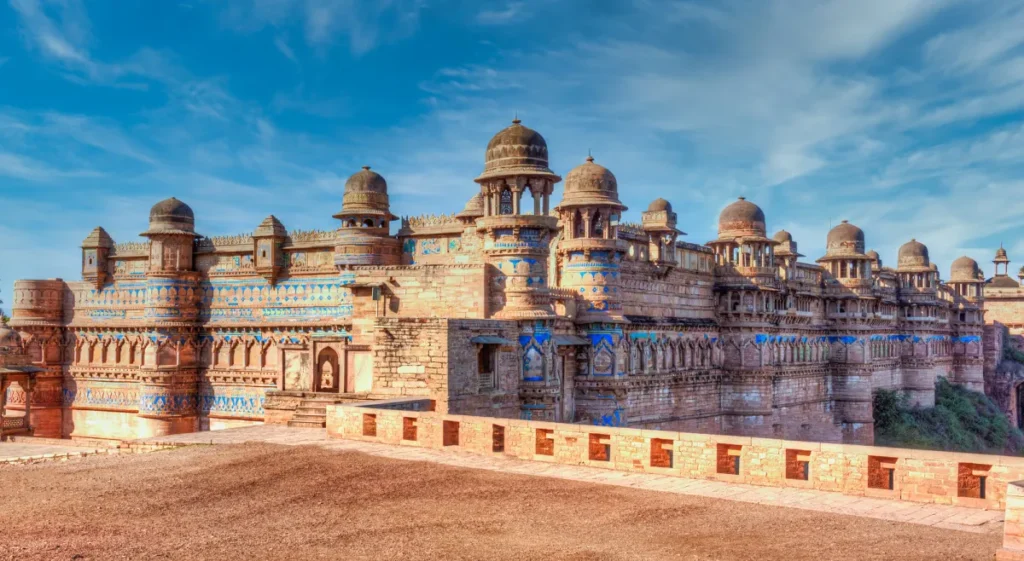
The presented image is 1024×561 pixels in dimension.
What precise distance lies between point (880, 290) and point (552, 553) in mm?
39514

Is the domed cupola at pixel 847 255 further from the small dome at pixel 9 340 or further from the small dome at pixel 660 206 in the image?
the small dome at pixel 9 340

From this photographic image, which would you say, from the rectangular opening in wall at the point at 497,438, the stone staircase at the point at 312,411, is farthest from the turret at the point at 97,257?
the rectangular opening in wall at the point at 497,438

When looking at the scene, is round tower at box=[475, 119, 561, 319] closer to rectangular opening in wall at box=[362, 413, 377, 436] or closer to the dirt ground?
rectangular opening in wall at box=[362, 413, 377, 436]

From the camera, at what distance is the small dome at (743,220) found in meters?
32.7

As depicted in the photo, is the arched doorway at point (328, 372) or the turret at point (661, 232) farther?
the turret at point (661, 232)

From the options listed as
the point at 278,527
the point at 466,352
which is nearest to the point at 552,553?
the point at 278,527

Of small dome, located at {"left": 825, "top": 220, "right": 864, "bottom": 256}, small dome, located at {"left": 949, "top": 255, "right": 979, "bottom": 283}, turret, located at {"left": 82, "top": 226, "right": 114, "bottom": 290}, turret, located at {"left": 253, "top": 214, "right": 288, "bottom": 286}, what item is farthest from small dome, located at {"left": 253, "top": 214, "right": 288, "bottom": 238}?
→ small dome, located at {"left": 949, "top": 255, "right": 979, "bottom": 283}

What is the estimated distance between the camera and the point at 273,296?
31.0 metres

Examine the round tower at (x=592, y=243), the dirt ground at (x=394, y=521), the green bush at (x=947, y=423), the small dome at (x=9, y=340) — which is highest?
the round tower at (x=592, y=243)

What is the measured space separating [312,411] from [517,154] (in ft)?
24.6

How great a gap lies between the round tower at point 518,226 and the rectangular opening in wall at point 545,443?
7.90 meters

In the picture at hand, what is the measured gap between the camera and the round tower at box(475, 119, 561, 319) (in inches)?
847

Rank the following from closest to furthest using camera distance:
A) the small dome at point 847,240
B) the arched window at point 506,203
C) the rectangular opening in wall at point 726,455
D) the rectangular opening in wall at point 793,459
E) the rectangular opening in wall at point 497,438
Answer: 1. the rectangular opening in wall at point 793,459
2. the rectangular opening in wall at point 726,455
3. the rectangular opening in wall at point 497,438
4. the arched window at point 506,203
5. the small dome at point 847,240

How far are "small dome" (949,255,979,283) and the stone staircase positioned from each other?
4510cm
